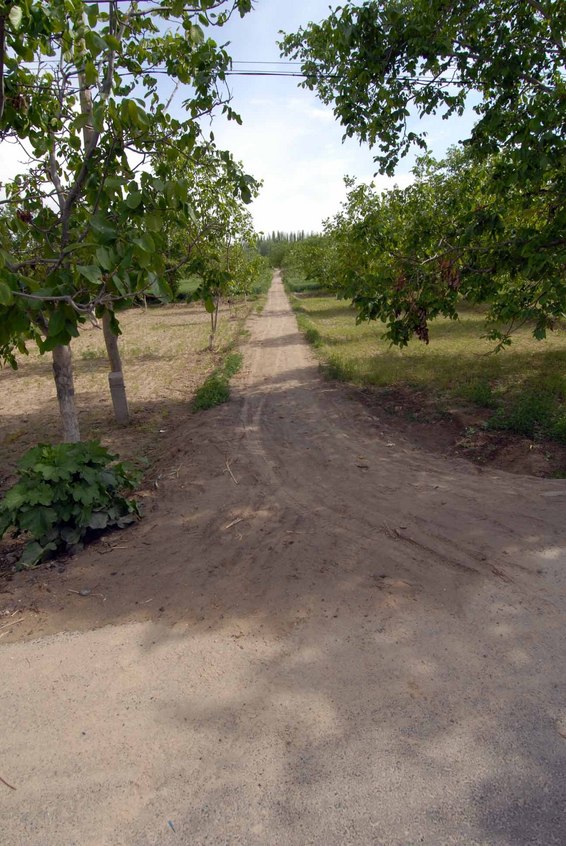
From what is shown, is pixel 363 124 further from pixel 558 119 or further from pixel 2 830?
pixel 2 830

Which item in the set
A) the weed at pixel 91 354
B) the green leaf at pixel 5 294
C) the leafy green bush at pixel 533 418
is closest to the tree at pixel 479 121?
the leafy green bush at pixel 533 418

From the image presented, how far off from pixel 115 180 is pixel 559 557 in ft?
13.3

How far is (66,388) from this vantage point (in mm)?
5887

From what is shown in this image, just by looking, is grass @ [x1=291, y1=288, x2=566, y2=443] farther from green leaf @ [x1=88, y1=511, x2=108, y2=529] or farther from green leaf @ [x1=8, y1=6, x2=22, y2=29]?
green leaf @ [x1=8, y1=6, x2=22, y2=29]

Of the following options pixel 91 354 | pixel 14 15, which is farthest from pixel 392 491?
pixel 91 354

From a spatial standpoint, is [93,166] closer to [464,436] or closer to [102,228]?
[102,228]

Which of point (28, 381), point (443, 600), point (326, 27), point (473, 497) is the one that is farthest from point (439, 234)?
point (28, 381)

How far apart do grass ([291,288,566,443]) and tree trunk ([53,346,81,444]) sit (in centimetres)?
582

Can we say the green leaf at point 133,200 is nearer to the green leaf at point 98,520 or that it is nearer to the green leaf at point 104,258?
the green leaf at point 104,258

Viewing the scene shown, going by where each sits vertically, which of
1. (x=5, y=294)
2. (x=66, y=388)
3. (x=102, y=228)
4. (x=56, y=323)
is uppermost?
(x=102, y=228)

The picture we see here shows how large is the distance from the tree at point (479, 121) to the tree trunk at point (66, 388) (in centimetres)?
375

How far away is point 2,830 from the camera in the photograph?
213 centimetres

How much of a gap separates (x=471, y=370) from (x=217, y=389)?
5600 millimetres

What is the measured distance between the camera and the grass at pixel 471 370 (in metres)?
7.88
